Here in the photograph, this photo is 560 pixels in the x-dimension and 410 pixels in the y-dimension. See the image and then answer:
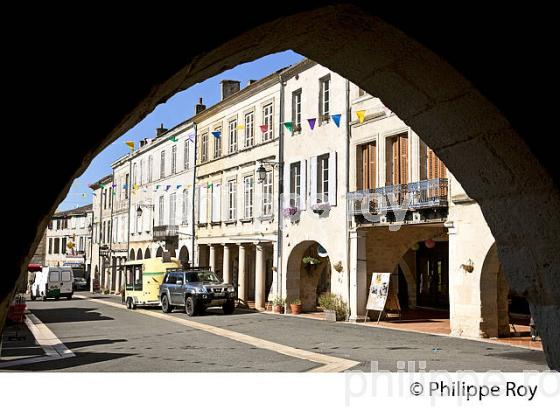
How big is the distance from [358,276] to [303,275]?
4.42m

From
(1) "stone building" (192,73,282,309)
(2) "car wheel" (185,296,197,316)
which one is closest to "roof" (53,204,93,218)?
(1) "stone building" (192,73,282,309)

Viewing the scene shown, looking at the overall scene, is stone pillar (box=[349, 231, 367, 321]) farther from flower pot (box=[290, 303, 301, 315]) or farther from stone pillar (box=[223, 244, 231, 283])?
stone pillar (box=[223, 244, 231, 283])

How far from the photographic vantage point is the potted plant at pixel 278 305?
22547 millimetres

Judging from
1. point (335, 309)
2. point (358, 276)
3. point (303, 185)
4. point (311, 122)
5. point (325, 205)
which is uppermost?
point (311, 122)

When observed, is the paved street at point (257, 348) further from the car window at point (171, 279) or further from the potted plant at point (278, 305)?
the car window at point (171, 279)

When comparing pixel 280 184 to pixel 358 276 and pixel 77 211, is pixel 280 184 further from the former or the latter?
pixel 77 211

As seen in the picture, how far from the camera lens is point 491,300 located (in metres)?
14.5

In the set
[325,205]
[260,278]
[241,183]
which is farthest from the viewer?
[241,183]

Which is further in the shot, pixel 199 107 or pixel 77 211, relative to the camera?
pixel 77 211

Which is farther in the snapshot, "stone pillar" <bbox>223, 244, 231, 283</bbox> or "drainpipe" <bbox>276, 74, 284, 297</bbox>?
"stone pillar" <bbox>223, 244, 231, 283</bbox>

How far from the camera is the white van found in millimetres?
34281

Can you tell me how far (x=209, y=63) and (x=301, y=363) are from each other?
358 inches

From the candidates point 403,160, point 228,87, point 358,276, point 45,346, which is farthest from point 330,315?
point 228,87

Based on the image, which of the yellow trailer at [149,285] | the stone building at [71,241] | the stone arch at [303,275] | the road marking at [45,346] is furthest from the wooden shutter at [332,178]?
the stone building at [71,241]
